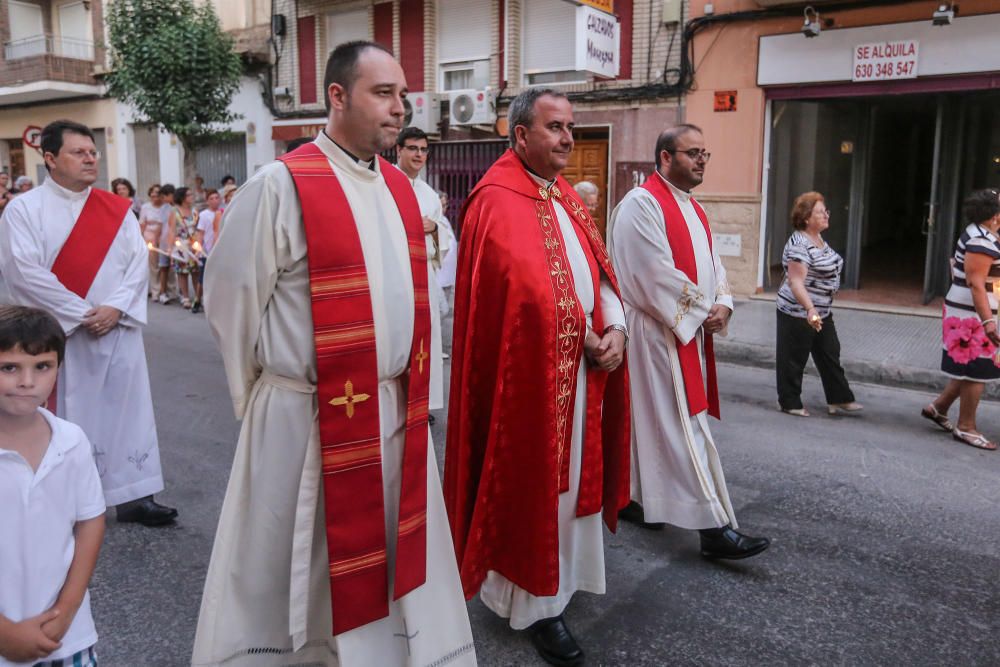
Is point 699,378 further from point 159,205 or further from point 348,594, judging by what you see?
point 159,205

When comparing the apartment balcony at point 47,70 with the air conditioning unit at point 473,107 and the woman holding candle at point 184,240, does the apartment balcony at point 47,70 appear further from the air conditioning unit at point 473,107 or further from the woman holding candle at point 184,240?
the air conditioning unit at point 473,107

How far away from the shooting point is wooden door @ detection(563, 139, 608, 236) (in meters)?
14.0

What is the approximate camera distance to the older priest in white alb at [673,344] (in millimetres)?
4004

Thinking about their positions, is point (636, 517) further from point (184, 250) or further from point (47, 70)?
point (47, 70)

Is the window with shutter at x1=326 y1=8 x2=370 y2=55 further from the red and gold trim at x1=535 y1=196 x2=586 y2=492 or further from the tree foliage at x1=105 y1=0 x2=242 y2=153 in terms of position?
the red and gold trim at x1=535 y1=196 x2=586 y2=492

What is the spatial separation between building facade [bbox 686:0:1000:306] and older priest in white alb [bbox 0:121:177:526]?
9366mm

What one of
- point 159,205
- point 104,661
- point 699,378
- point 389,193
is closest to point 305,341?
point 389,193

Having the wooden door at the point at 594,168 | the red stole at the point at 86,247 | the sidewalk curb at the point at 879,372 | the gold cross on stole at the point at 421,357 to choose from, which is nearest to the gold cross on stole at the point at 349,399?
the gold cross on stole at the point at 421,357

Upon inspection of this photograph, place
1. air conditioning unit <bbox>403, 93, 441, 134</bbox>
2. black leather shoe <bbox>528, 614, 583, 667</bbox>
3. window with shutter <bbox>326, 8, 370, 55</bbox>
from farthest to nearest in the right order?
window with shutter <bbox>326, 8, 370, 55</bbox>
air conditioning unit <bbox>403, 93, 441, 134</bbox>
black leather shoe <bbox>528, 614, 583, 667</bbox>

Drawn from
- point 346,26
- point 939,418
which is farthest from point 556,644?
point 346,26

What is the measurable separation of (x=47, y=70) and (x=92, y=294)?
2018 centimetres

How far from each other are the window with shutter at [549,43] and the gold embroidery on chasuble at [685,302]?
10431 mm

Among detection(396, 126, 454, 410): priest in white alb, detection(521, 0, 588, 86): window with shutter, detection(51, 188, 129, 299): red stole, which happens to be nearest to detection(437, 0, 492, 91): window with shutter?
detection(521, 0, 588, 86): window with shutter

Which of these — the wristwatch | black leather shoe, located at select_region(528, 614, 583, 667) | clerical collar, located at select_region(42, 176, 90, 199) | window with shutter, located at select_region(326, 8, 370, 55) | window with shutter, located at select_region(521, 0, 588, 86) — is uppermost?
window with shutter, located at select_region(326, 8, 370, 55)
